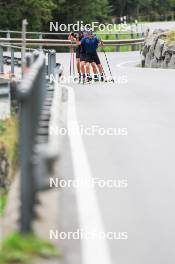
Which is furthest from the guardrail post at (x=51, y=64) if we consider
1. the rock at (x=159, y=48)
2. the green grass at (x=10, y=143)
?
the rock at (x=159, y=48)

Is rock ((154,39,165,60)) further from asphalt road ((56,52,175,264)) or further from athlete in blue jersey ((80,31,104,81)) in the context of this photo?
asphalt road ((56,52,175,264))

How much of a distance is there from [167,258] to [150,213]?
1.10 metres

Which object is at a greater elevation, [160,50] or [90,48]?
[90,48]

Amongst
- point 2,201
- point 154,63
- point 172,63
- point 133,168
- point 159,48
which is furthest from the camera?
point 154,63

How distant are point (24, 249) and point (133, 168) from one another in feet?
16.4

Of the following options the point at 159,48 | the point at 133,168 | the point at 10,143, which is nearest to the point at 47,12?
the point at 159,48

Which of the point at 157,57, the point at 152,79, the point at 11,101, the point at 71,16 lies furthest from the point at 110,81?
the point at 71,16

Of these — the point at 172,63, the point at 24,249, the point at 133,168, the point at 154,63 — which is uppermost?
the point at 24,249

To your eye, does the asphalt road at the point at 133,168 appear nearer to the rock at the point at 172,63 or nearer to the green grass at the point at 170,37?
the rock at the point at 172,63

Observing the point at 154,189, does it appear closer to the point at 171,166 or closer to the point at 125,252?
the point at 171,166

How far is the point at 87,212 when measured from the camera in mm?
6496

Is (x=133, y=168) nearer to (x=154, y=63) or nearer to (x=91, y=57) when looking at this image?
(x=91, y=57)

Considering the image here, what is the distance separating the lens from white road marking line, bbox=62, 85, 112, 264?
5.33 meters

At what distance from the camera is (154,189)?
845cm
